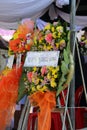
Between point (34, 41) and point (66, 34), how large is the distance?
0.29m

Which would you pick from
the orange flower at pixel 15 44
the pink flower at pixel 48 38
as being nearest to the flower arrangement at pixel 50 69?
the pink flower at pixel 48 38

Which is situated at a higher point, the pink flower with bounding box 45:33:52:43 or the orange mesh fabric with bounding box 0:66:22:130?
the pink flower with bounding box 45:33:52:43

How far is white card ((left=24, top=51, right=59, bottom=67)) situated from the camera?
8.91 ft

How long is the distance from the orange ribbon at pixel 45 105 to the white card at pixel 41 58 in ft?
0.77

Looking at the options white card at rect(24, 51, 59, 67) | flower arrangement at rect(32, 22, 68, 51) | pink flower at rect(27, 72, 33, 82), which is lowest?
pink flower at rect(27, 72, 33, 82)

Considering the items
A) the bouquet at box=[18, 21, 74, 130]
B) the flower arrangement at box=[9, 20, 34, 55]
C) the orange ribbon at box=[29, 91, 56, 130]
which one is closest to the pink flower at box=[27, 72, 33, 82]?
the bouquet at box=[18, 21, 74, 130]

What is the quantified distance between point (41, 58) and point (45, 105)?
1.24 ft

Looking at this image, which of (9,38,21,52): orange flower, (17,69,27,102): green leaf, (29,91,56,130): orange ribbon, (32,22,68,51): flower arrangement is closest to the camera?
(29,91,56,130): orange ribbon

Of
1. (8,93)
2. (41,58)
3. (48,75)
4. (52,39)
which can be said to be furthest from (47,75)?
(8,93)

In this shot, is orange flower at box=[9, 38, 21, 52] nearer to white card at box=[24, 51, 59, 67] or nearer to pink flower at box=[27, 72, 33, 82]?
white card at box=[24, 51, 59, 67]

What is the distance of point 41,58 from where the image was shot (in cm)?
280

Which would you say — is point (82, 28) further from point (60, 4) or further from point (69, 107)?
point (69, 107)

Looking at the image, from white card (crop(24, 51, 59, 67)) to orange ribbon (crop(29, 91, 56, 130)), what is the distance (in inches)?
9.2

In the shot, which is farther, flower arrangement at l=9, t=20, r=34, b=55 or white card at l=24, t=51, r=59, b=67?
flower arrangement at l=9, t=20, r=34, b=55
